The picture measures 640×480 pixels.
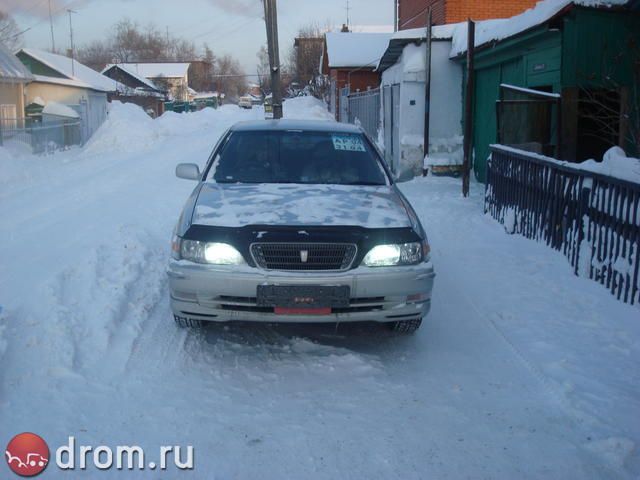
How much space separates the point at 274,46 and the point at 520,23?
794cm

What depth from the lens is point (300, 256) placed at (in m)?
4.63

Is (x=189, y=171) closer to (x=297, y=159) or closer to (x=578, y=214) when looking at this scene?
(x=297, y=159)

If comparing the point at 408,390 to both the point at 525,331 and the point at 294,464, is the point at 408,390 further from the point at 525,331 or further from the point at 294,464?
the point at 525,331

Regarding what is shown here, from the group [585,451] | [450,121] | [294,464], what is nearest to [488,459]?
[585,451]

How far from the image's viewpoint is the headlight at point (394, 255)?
4.72 meters

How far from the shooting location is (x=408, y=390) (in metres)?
4.44

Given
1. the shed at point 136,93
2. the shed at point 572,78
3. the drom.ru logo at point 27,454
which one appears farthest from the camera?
the shed at point 136,93

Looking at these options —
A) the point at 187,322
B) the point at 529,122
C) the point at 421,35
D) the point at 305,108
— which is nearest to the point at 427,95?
the point at 421,35

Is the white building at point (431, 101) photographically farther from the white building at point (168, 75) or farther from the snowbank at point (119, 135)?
the white building at point (168, 75)

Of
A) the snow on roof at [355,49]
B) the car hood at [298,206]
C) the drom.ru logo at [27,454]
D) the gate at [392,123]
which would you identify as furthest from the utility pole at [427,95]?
the snow on roof at [355,49]

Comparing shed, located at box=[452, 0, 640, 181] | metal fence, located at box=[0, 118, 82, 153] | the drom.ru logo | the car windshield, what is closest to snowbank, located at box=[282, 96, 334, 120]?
metal fence, located at box=[0, 118, 82, 153]

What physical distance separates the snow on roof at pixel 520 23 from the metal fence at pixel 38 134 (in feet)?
45.6

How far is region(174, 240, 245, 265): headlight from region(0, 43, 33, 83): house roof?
82.2 feet

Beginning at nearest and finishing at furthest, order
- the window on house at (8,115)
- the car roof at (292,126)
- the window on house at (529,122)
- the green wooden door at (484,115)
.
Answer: the car roof at (292,126) → the window on house at (529,122) → the green wooden door at (484,115) → the window on house at (8,115)
